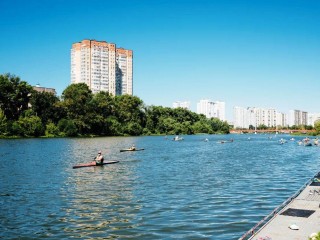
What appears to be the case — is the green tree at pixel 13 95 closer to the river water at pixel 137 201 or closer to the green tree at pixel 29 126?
the green tree at pixel 29 126

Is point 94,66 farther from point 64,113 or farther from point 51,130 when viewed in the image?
point 51,130

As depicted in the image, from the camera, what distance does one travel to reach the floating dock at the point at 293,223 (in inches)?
491

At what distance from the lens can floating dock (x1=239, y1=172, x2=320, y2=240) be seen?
491 inches

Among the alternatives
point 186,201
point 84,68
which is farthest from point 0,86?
point 186,201

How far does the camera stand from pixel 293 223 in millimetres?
14070

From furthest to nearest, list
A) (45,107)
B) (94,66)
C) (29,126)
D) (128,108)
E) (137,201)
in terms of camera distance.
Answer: (94,66) < (128,108) < (45,107) < (29,126) < (137,201)

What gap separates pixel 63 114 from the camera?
12688 centimetres

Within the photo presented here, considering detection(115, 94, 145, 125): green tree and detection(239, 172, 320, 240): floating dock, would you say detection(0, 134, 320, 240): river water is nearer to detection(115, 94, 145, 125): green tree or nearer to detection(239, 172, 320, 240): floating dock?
detection(239, 172, 320, 240): floating dock

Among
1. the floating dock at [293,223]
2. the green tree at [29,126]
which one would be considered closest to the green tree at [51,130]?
the green tree at [29,126]

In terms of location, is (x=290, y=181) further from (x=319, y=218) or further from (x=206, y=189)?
(x=319, y=218)

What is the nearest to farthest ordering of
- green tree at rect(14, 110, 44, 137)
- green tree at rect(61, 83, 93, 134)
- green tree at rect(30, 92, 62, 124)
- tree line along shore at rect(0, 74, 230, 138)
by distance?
green tree at rect(14, 110, 44, 137)
tree line along shore at rect(0, 74, 230, 138)
green tree at rect(30, 92, 62, 124)
green tree at rect(61, 83, 93, 134)

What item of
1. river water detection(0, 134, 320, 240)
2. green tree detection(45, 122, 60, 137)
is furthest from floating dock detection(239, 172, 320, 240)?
green tree detection(45, 122, 60, 137)

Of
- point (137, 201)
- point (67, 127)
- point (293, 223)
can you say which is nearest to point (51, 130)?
point (67, 127)

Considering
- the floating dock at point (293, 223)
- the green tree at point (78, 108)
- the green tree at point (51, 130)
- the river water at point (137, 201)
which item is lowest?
the river water at point (137, 201)
